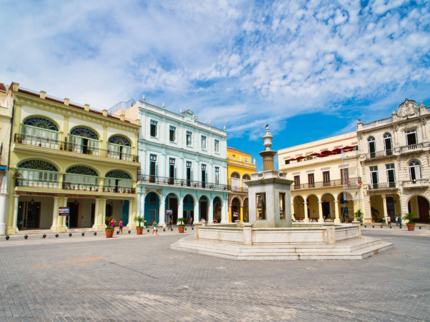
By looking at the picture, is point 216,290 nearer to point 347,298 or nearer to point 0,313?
point 347,298

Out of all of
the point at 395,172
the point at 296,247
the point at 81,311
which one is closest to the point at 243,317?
the point at 81,311

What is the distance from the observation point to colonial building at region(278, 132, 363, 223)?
114ft

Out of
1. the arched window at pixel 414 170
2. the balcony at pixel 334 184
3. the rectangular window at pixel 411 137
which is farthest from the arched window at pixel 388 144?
the balcony at pixel 334 184

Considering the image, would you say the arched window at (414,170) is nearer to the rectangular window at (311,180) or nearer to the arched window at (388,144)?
the arched window at (388,144)

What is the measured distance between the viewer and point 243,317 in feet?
14.4

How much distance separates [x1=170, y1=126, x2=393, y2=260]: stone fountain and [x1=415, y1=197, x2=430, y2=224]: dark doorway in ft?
77.3

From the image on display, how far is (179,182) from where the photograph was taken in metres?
34.4

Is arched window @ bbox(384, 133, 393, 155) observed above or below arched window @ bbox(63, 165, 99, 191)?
above

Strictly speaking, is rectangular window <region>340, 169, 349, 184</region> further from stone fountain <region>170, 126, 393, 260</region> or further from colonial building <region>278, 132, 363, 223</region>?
stone fountain <region>170, 126, 393, 260</region>

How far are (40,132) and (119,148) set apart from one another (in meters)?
7.26

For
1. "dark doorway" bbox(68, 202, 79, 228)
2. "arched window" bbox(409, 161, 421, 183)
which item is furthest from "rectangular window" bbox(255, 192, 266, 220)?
"arched window" bbox(409, 161, 421, 183)

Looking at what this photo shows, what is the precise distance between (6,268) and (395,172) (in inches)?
1358

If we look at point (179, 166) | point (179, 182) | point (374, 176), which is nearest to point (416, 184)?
point (374, 176)

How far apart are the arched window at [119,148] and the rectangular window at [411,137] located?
2988 cm
